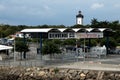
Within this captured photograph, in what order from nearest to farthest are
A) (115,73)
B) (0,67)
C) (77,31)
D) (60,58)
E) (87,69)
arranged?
(115,73) < (87,69) < (0,67) < (60,58) < (77,31)

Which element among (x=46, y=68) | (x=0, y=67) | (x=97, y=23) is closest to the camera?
(x=46, y=68)

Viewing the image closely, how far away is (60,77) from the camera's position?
4844cm

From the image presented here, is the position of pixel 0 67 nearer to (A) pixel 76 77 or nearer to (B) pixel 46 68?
(B) pixel 46 68

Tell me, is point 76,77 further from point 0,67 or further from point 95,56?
point 95,56

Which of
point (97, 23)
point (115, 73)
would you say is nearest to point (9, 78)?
point (115, 73)

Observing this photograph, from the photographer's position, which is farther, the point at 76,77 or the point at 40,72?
the point at 40,72

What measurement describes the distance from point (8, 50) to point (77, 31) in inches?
573

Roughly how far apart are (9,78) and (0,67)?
5187 mm

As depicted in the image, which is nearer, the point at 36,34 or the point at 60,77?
the point at 60,77

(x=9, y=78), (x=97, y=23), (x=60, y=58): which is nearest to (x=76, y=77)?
(x=9, y=78)

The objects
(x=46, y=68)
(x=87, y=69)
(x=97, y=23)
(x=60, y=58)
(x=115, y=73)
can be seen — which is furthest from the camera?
(x=97, y=23)

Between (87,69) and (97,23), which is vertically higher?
(97,23)

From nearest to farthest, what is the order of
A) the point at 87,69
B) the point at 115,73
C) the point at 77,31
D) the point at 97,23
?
the point at 115,73
the point at 87,69
the point at 77,31
the point at 97,23

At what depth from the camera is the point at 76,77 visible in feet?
157
